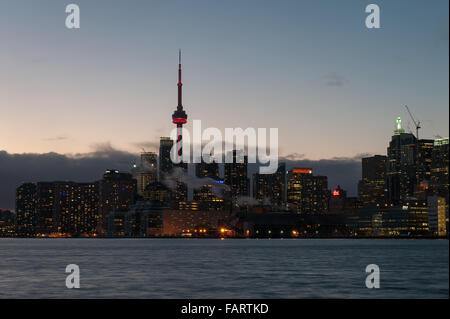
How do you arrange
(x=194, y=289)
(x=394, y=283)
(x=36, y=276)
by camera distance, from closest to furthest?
1. (x=194, y=289)
2. (x=394, y=283)
3. (x=36, y=276)

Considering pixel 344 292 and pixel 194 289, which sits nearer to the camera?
pixel 344 292

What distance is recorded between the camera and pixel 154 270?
3733 inches

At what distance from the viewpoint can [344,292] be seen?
62.4 m

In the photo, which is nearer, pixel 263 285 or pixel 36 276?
pixel 263 285

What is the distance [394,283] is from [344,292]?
14.9m

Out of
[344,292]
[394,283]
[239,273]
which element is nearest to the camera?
[344,292]
